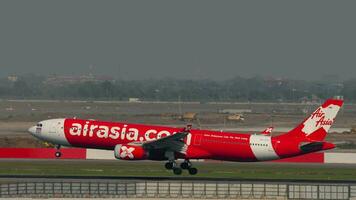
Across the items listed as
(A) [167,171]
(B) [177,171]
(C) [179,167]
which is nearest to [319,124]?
(C) [179,167]

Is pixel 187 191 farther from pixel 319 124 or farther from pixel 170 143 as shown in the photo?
pixel 319 124

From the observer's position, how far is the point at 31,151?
9344cm

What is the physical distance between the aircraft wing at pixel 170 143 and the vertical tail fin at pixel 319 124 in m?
9.05

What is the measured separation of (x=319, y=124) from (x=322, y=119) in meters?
0.51

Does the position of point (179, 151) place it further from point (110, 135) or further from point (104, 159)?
point (104, 159)

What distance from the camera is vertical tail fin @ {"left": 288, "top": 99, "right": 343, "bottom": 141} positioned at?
79.2 metres

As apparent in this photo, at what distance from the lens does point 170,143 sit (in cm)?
7744

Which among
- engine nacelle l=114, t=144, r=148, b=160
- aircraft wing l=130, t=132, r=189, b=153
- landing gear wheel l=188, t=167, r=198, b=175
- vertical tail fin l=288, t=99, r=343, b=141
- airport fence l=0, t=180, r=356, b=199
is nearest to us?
airport fence l=0, t=180, r=356, b=199

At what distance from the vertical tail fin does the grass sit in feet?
10.7

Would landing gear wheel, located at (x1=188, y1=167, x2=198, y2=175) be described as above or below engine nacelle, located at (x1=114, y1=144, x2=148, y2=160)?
below

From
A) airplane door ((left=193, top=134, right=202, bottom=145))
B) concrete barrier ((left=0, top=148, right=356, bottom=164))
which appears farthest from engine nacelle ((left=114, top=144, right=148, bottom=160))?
concrete barrier ((left=0, top=148, right=356, bottom=164))

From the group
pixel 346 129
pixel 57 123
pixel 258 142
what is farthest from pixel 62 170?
pixel 346 129

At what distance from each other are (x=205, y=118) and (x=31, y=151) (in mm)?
89271

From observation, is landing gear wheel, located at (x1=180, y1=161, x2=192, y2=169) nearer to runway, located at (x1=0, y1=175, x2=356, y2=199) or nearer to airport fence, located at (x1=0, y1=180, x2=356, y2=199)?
runway, located at (x1=0, y1=175, x2=356, y2=199)
